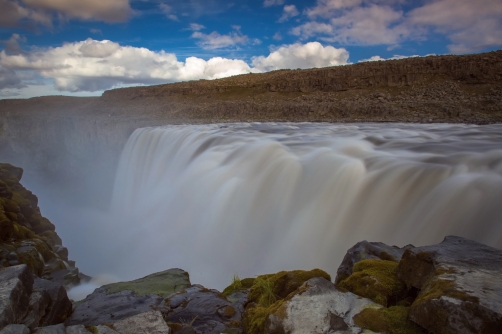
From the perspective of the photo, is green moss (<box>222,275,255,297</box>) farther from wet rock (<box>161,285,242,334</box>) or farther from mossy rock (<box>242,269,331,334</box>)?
mossy rock (<box>242,269,331,334</box>)

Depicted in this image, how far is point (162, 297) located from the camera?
16.0 feet

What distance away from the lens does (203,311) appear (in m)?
4.28

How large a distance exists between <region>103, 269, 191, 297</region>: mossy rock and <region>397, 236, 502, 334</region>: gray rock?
348 centimetres

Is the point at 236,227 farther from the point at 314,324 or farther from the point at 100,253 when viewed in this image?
the point at 100,253

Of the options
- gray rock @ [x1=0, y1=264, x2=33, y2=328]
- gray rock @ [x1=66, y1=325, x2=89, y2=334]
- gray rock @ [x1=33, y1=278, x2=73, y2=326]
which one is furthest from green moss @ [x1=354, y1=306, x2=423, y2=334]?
gray rock @ [x1=33, y1=278, x2=73, y2=326]

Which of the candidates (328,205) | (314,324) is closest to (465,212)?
(328,205)

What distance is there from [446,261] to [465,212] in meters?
2.75

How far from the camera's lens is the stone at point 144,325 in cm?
332

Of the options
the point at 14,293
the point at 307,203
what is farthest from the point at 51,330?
the point at 307,203

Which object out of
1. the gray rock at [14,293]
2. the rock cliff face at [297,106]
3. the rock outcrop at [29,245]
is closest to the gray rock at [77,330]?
the gray rock at [14,293]

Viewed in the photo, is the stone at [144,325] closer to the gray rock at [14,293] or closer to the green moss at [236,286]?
the gray rock at [14,293]

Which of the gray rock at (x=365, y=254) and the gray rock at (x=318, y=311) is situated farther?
the gray rock at (x=365, y=254)

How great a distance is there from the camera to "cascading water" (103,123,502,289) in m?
5.68

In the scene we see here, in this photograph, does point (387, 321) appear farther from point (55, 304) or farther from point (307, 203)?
point (307, 203)
